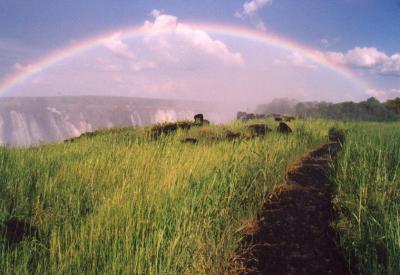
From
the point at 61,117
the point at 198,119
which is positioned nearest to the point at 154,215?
the point at 198,119

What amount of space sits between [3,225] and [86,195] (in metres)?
1.37

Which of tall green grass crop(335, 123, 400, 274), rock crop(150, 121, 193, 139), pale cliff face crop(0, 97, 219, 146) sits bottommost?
pale cliff face crop(0, 97, 219, 146)

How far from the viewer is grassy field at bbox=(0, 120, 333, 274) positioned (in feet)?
10.1

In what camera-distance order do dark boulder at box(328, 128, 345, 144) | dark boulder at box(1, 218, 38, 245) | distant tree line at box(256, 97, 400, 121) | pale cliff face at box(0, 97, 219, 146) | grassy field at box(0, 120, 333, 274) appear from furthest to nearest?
pale cliff face at box(0, 97, 219, 146) < distant tree line at box(256, 97, 400, 121) < dark boulder at box(328, 128, 345, 144) < dark boulder at box(1, 218, 38, 245) < grassy field at box(0, 120, 333, 274)

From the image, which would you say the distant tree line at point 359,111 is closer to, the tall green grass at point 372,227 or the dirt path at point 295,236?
the dirt path at point 295,236

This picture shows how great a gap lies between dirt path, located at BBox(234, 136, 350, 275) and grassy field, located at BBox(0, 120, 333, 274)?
251 mm

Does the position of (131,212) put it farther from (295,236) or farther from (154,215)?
(295,236)

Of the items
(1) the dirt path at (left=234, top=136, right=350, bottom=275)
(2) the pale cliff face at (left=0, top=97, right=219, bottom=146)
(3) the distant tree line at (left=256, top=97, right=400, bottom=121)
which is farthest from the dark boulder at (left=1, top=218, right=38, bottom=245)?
(2) the pale cliff face at (left=0, top=97, right=219, bottom=146)

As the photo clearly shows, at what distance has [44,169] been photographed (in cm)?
589

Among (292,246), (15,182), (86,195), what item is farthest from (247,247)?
(15,182)

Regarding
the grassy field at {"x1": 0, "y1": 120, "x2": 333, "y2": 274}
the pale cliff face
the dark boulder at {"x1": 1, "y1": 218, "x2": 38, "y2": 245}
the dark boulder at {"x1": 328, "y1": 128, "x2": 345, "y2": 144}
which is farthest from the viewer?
the pale cliff face

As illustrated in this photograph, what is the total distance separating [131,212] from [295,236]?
2.67 meters

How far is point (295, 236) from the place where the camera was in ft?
16.8

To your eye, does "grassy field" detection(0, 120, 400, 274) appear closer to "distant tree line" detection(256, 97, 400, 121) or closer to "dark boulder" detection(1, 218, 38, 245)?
"dark boulder" detection(1, 218, 38, 245)
